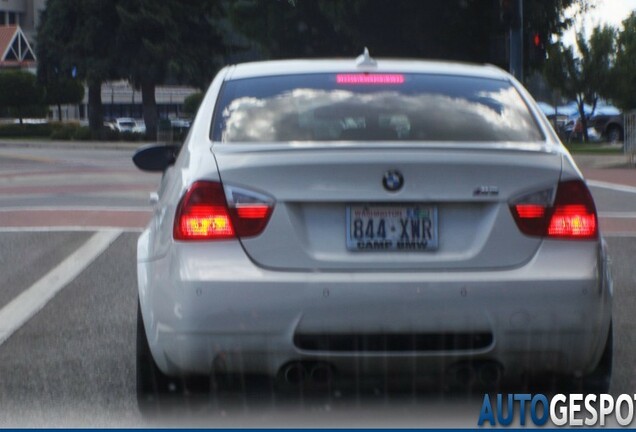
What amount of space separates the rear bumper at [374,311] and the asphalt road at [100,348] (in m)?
0.47

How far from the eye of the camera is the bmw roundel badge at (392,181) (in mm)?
5207

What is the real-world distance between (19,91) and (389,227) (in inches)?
2869

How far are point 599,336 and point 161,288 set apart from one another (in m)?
1.77

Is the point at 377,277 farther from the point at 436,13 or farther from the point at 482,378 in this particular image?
the point at 436,13

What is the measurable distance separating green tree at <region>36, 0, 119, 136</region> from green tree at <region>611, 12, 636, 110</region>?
75.5 feet

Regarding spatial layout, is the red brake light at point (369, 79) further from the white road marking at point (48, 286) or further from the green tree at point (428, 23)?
the green tree at point (428, 23)

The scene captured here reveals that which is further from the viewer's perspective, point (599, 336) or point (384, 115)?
point (384, 115)

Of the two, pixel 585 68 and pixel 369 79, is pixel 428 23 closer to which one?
pixel 585 68

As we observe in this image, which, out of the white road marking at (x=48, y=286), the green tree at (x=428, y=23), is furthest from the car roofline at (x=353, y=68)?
the green tree at (x=428, y=23)

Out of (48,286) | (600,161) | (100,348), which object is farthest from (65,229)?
(600,161)

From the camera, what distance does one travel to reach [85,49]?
59656 millimetres

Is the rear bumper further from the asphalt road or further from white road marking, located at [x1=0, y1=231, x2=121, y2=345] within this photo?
white road marking, located at [x1=0, y1=231, x2=121, y2=345]

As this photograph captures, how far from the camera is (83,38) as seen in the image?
195 ft

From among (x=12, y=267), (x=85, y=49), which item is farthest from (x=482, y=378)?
(x=85, y=49)
